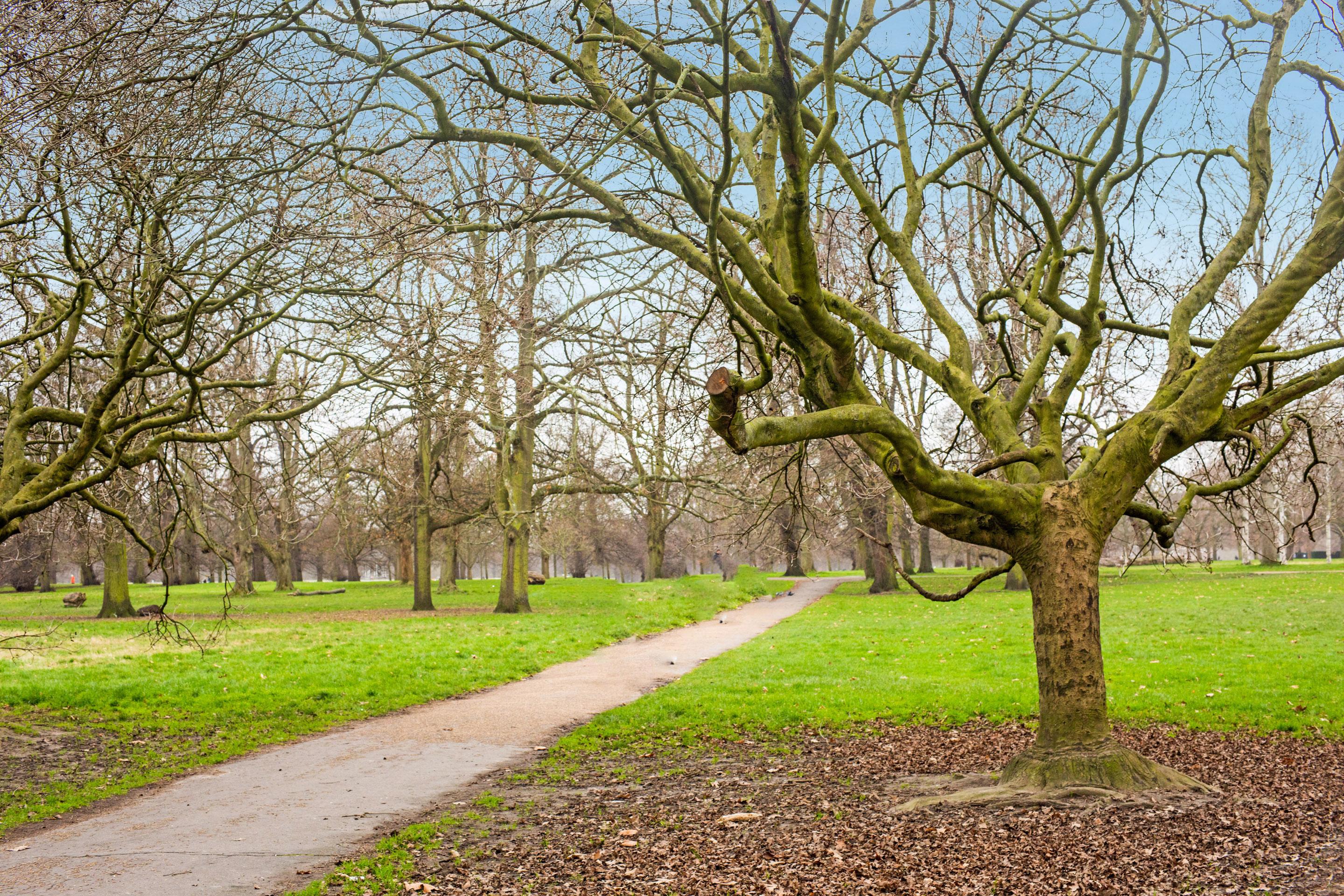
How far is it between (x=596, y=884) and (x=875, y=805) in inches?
85.5

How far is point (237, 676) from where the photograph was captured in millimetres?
12602

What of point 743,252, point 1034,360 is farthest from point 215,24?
point 1034,360

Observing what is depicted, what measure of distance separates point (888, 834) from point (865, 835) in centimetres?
13

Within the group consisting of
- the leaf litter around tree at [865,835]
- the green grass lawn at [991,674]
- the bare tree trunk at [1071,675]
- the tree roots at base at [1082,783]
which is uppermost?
the bare tree trunk at [1071,675]

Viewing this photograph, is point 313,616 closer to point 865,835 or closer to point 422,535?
point 422,535

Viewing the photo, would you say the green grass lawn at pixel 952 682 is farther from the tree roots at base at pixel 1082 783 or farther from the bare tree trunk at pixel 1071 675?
the bare tree trunk at pixel 1071 675

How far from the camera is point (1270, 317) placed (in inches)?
244

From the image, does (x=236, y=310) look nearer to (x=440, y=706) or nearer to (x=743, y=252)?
(x=440, y=706)

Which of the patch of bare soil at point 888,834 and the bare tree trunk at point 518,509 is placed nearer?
the patch of bare soil at point 888,834

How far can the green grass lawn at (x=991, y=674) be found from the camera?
9.21 m

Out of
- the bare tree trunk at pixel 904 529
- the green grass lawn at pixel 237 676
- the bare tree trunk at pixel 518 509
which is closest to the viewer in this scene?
the green grass lawn at pixel 237 676

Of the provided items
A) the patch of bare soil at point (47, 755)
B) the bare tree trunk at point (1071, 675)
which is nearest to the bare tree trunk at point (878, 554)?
the bare tree trunk at point (1071, 675)

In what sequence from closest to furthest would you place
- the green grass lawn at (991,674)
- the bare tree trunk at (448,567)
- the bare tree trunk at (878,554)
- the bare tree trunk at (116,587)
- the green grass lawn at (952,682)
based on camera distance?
1. the green grass lawn at (952,682)
2. the green grass lawn at (991,674)
3. the bare tree trunk at (116,587)
4. the bare tree trunk at (878,554)
5. the bare tree trunk at (448,567)

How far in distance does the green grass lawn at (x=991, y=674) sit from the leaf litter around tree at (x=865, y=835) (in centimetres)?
157
